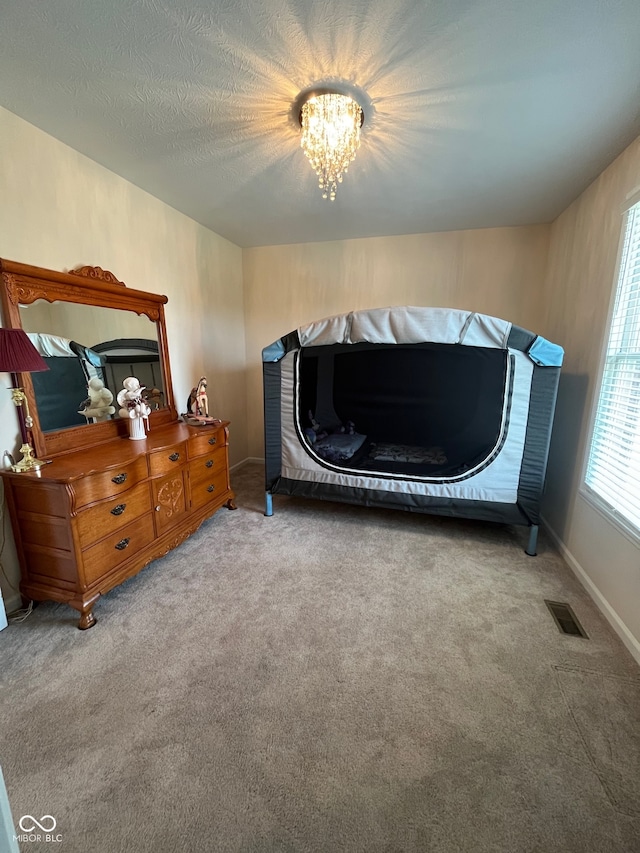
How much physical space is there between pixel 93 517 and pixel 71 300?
1.24 metres

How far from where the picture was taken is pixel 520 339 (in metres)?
2.06

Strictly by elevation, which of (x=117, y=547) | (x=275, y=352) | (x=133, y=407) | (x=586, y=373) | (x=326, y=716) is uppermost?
(x=275, y=352)

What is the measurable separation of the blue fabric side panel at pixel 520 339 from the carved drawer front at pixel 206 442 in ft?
6.85

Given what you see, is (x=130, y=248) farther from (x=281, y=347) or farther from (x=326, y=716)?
(x=326, y=716)

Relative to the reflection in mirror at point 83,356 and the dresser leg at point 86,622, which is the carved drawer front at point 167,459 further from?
the dresser leg at point 86,622

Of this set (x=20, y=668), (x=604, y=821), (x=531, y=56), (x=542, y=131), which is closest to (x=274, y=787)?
(x=604, y=821)

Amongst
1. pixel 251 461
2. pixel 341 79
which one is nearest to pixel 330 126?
pixel 341 79

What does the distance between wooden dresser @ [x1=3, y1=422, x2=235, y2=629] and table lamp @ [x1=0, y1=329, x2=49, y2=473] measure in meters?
0.08

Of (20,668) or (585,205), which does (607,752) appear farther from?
(585,205)

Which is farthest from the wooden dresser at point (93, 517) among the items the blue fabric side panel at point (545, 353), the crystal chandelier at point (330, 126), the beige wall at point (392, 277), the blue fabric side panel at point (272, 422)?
the blue fabric side panel at point (545, 353)

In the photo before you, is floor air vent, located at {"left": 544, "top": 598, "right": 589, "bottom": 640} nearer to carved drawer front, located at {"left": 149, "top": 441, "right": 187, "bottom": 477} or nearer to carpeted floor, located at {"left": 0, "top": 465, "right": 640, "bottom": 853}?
carpeted floor, located at {"left": 0, "top": 465, "right": 640, "bottom": 853}

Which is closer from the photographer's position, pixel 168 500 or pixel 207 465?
pixel 168 500

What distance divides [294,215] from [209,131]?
1122mm

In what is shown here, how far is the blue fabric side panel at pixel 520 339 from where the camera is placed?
2.05 metres
